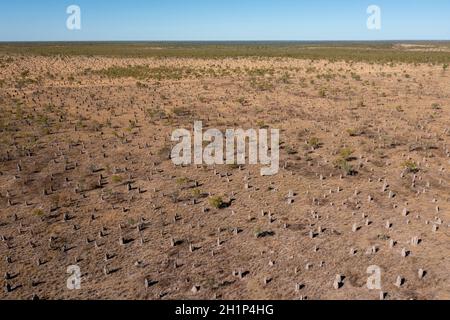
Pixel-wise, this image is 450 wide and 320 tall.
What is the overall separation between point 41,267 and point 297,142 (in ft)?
43.1

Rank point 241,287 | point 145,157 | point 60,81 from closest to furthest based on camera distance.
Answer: point 241,287
point 145,157
point 60,81

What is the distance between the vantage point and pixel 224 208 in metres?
12.7

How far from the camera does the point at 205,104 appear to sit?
95.0 feet

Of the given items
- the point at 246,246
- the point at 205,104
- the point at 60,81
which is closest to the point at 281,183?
the point at 246,246

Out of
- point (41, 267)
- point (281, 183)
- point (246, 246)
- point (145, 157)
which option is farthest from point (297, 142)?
point (41, 267)

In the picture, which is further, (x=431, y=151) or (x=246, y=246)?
(x=431, y=151)

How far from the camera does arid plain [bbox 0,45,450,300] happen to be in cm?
909

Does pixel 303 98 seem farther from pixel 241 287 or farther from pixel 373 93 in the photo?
pixel 241 287

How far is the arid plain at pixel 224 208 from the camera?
909cm

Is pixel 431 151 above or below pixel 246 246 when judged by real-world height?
above

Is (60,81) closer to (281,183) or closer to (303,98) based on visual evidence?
(303,98)
